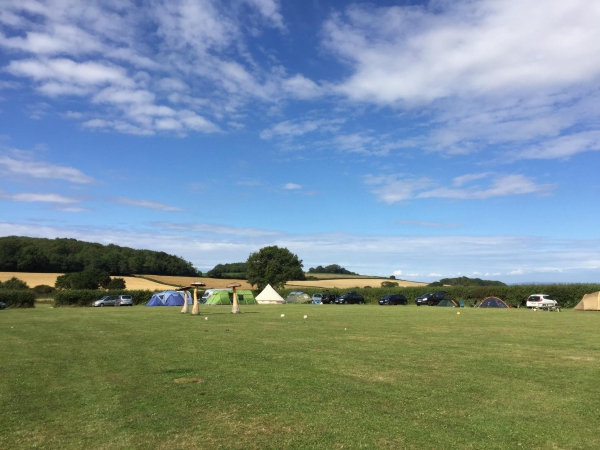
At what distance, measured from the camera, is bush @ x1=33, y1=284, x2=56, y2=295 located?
65719 mm

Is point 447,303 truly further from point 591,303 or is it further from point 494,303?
point 591,303

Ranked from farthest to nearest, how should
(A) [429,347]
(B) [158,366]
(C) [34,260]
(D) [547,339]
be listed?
1. (C) [34,260]
2. (D) [547,339]
3. (A) [429,347]
4. (B) [158,366]

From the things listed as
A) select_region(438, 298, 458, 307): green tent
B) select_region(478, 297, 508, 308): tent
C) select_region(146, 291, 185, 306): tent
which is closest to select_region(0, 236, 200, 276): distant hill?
select_region(146, 291, 185, 306): tent

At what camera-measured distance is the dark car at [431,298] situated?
50.9 m

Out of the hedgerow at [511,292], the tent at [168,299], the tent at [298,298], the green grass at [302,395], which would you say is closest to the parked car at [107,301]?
the tent at [168,299]

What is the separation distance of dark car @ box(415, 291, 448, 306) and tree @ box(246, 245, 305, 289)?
1367 inches

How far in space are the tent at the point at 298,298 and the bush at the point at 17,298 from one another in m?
29.8

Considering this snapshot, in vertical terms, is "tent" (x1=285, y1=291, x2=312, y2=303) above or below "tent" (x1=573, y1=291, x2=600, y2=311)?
below

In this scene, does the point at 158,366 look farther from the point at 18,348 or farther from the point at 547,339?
the point at 547,339

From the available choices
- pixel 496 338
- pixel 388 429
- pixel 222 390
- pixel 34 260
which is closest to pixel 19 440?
pixel 222 390

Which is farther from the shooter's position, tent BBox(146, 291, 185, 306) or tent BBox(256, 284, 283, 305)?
tent BBox(256, 284, 283, 305)

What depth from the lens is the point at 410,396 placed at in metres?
7.61

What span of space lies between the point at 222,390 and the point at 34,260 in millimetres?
86083

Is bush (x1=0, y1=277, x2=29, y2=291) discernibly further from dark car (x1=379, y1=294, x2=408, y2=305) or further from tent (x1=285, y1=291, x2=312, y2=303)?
dark car (x1=379, y1=294, x2=408, y2=305)
